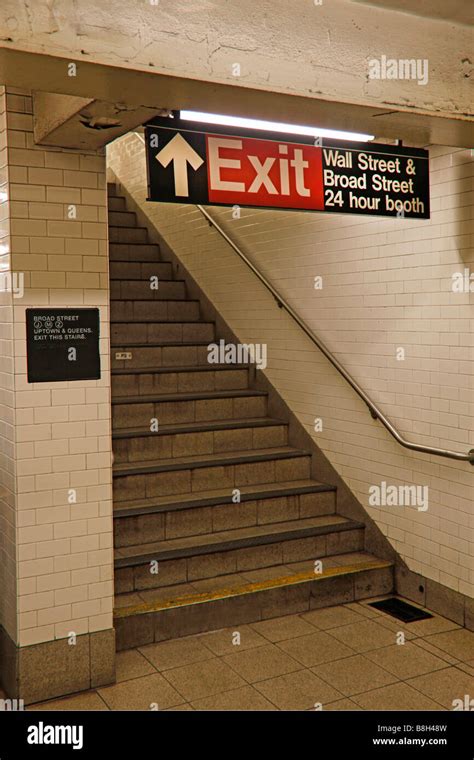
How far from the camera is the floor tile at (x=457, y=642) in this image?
167 inches

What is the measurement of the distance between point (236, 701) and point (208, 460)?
205 cm

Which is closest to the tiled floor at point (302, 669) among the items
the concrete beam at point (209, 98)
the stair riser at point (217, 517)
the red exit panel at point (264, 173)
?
the stair riser at point (217, 517)

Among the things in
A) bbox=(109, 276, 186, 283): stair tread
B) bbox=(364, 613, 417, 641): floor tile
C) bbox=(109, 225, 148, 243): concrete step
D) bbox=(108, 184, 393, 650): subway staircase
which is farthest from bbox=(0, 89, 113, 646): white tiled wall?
bbox=(109, 225, 148, 243): concrete step

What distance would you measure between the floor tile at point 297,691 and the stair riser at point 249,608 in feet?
2.19

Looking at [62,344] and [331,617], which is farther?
[331,617]

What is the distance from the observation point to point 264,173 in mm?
3432

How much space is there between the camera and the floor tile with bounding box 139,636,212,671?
13.6ft

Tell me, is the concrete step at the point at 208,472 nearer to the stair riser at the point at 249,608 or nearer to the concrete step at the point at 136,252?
the stair riser at the point at 249,608

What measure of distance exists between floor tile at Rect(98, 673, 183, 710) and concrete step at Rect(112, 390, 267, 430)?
218 centimetres

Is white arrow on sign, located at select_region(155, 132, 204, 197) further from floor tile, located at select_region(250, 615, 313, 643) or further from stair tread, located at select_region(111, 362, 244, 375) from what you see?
stair tread, located at select_region(111, 362, 244, 375)

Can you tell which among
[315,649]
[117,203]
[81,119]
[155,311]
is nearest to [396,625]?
[315,649]

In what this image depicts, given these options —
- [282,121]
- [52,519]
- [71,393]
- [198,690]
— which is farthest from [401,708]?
[282,121]

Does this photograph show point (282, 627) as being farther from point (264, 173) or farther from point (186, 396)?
point (264, 173)

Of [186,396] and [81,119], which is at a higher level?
[81,119]
